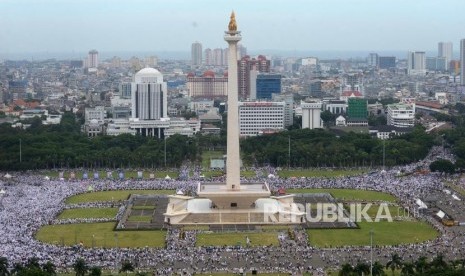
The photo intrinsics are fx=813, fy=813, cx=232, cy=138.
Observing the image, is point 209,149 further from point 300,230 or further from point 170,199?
point 300,230

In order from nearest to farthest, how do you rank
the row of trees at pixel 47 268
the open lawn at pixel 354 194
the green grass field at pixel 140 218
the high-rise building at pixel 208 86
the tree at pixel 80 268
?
1. the row of trees at pixel 47 268
2. the tree at pixel 80 268
3. the green grass field at pixel 140 218
4. the open lawn at pixel 354 194
5. the high-rise building at pixel 208 86

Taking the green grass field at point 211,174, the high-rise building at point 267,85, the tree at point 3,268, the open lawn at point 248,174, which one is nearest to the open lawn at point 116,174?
the green grass field at point 211,174

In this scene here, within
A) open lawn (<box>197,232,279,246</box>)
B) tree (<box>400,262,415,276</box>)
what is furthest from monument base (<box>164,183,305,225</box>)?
tree (<box>400,262,415,276</box>)

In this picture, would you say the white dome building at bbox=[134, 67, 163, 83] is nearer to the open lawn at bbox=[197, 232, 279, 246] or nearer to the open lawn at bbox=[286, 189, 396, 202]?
the open lawn at bbox=[286, 189, 396, 202]

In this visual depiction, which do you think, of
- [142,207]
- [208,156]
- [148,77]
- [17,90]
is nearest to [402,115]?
[148,77]

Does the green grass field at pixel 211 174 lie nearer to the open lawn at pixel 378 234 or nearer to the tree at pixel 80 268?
the open lawn at pixel 378 234

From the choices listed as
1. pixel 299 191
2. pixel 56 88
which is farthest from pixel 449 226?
pixel 56 88
